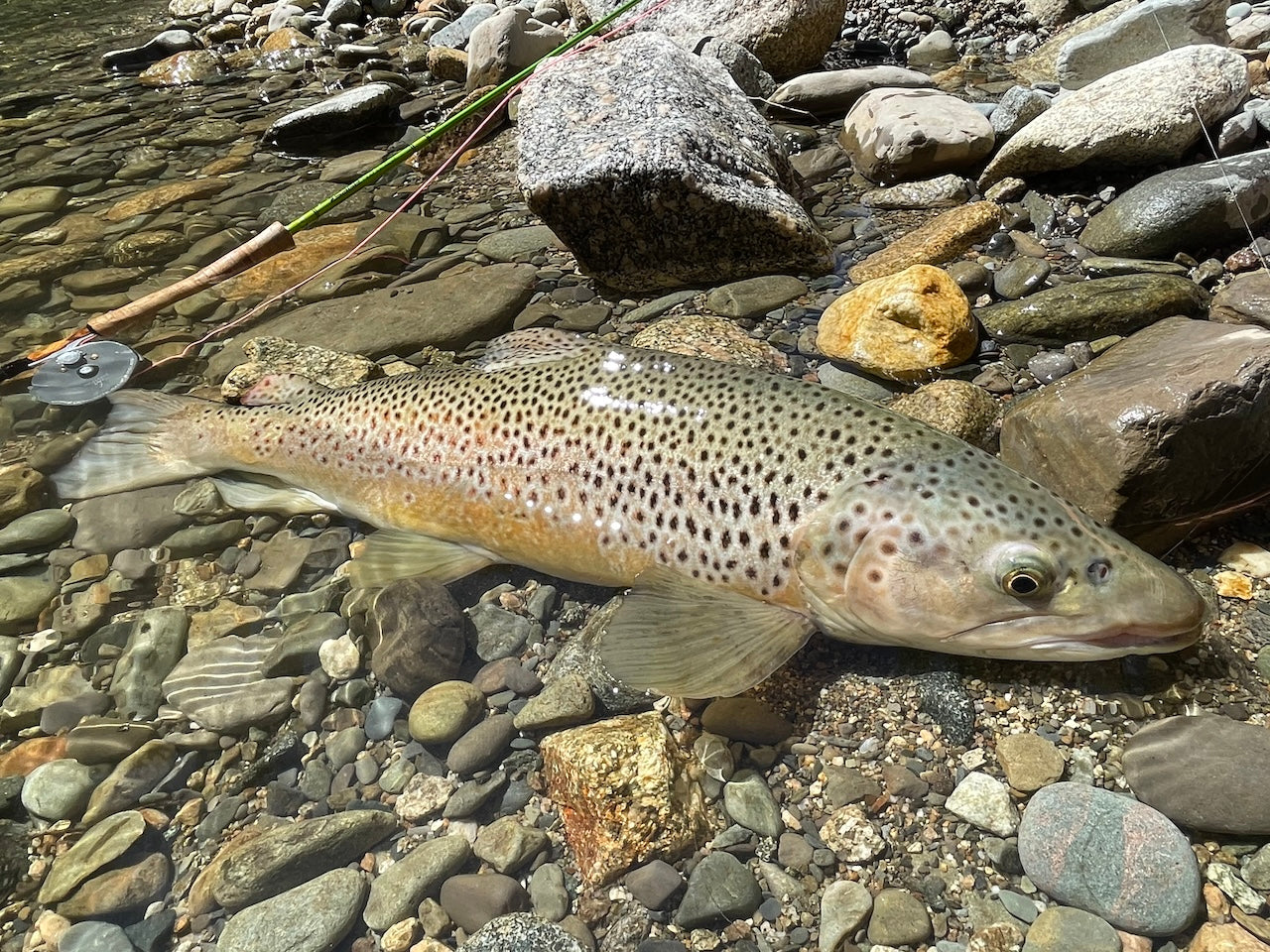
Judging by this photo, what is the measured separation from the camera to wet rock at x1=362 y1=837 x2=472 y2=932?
294 centimetres

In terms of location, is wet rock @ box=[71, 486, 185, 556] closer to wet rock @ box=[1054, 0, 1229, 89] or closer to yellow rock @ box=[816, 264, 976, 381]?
yellow rock @ box=[816, 264, 976, 381]

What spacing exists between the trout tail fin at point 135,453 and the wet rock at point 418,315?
1.22m

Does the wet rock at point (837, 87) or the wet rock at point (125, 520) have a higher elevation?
the wet rock at point (837, 87)

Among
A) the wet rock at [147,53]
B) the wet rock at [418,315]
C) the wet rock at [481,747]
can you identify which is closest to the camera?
the wet rock at [481,747]

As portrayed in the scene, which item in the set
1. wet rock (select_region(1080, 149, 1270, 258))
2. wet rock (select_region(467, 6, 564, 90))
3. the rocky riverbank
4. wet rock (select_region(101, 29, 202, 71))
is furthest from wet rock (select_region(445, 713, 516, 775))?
wet rock (select_region(101, 29, 202, 71))

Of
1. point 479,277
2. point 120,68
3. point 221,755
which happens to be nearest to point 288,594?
point 221,755

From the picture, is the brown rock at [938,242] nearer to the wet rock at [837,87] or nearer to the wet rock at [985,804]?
the wet rock at [837,87]

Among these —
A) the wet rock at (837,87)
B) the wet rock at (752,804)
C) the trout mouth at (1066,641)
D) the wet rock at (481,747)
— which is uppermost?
the wet rock at (837,87)

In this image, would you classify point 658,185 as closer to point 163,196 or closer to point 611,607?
point 611,607

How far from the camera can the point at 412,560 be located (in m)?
4.18

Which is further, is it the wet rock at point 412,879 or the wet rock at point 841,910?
the wet rock at point 412,879

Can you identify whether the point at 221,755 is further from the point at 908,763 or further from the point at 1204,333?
the point at 1204,333

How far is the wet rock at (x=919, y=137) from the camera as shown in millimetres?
6703

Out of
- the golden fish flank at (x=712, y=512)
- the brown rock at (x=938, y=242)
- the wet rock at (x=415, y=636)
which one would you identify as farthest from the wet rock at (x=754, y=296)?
the wet rock at (x=415, y=636)
